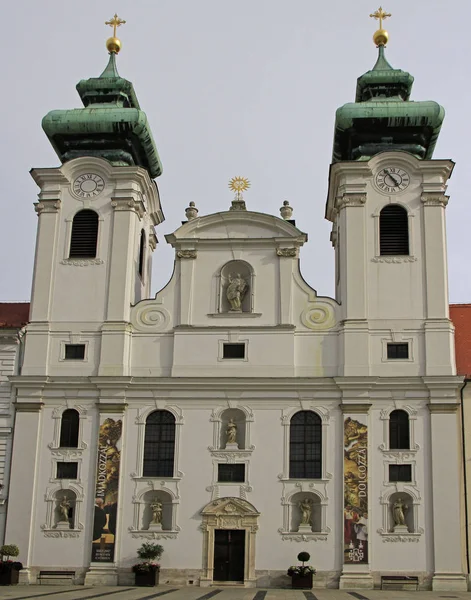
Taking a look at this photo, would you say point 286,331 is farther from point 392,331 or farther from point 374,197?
point 374,197

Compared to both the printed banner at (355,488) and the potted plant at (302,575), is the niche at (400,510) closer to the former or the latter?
the printed banner at (355,488)

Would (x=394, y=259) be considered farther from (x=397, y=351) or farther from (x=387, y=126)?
(x=387, y=126)

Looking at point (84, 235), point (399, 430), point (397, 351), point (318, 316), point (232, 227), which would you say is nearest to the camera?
point (399, 430)

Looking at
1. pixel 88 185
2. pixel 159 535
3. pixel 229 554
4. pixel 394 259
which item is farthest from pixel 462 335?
pixel 88 185

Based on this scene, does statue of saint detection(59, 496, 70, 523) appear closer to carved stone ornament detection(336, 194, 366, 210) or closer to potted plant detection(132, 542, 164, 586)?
potted plant detection(132, 542, 164, 586)

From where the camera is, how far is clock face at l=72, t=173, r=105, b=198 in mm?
31031

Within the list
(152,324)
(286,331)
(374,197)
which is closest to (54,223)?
(152,324)

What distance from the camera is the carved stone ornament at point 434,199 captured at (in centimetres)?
3000

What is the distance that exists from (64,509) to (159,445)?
3.40 m

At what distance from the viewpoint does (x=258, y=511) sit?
1077 inches

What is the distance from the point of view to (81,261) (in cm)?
3033

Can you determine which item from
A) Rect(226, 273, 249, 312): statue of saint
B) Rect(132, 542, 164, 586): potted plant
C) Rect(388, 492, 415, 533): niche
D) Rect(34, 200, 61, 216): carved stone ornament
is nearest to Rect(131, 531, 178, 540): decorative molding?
Rect(132, 542, 164, 586): potted plant

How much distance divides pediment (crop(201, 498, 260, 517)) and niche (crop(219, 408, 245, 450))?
1.63m

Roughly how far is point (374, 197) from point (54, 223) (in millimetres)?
10622
